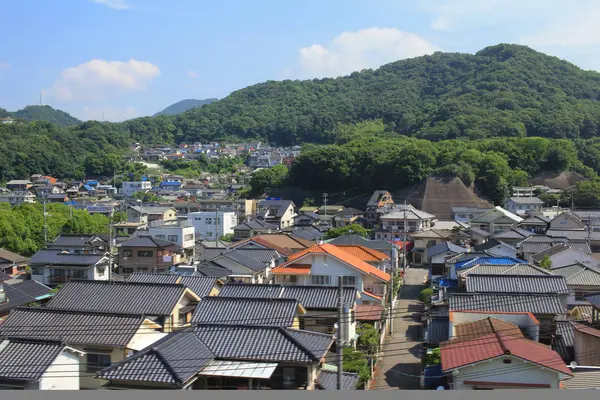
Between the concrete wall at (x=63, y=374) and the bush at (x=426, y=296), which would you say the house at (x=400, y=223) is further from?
the concrete wall at (x=63, y=374)

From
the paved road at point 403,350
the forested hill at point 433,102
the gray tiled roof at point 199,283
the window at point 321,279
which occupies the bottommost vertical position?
the paved road at point 403,350

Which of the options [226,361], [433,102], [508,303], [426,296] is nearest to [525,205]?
[426,296]

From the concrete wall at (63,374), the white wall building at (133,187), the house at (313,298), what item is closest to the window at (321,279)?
the house at (313,298)

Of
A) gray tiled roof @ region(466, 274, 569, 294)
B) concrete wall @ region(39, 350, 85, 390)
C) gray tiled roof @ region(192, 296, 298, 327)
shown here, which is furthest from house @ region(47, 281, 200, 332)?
gray tiled roof @ region(466, 274, 569, 294)

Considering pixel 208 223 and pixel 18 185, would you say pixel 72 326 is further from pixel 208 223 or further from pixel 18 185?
pixel 18 185

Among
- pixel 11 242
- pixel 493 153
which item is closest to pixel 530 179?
pixel 493 153

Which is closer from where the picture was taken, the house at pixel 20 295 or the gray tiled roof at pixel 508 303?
the gray tiled roof at pixel 508 303
